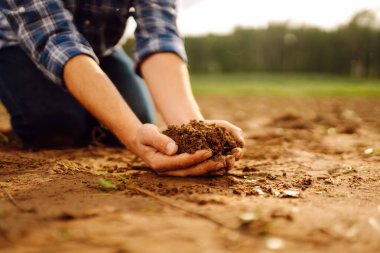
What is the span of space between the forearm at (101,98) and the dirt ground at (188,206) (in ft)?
0.79

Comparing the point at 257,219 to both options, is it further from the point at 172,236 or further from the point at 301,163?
the point at 301,163

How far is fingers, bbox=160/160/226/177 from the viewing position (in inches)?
73.7

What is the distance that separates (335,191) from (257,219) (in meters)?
0.64

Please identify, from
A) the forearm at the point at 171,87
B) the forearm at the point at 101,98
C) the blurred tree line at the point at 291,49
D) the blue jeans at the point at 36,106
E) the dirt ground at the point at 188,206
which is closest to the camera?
the dirt ground at the point at 188,206

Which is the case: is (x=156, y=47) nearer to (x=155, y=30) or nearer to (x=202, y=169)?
(x=155, y=30)

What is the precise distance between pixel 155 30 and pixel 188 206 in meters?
A: 1.48

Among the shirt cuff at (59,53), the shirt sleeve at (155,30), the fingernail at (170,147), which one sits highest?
the shirt sleeve at (155,30)

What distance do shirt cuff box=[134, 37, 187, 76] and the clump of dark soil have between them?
0.76 metres

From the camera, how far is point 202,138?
187cm

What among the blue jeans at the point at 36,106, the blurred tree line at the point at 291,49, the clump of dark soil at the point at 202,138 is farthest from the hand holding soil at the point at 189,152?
the blurred tree line at the point at 291,49

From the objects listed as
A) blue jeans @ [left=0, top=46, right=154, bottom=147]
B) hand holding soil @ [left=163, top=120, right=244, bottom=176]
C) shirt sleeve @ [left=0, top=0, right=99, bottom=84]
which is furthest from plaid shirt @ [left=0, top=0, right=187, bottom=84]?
hand holding soil @ [left=163, top=120, right=244, bottom=176]

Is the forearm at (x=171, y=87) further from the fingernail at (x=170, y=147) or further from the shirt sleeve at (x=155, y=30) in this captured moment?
the fingernail at (x=170, y=147)

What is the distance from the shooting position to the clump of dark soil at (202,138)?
1.85 meters

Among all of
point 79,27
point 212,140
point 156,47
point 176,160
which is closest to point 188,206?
point 176,160
